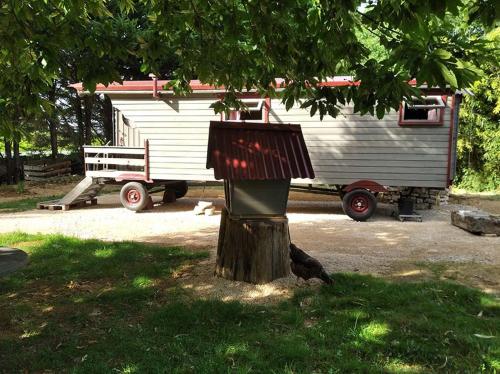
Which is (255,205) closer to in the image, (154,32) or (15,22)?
(154,32)

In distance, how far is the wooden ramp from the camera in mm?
11367

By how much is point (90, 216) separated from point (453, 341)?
864cm

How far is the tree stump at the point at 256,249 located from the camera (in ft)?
16.2

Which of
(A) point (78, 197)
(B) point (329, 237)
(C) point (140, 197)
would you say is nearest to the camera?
(B) point (329, 237)

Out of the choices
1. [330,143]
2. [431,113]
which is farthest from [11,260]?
[431,113]

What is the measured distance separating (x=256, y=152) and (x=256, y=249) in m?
1.11

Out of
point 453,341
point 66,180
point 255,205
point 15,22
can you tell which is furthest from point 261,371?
point 66,180

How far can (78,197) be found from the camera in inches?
464

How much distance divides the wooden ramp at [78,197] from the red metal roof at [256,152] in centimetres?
750

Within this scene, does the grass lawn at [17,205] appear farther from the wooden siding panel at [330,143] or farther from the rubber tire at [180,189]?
the rubber tire at [180,189]

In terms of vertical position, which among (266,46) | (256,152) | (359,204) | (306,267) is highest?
(266,46)

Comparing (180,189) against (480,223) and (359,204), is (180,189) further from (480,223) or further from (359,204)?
(480,223)

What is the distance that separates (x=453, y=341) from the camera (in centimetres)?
354

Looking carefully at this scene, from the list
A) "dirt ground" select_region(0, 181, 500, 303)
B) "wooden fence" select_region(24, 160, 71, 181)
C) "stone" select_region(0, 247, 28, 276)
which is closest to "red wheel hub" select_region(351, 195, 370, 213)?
"dirt ground" select_region(0, 181, 500, 303)
